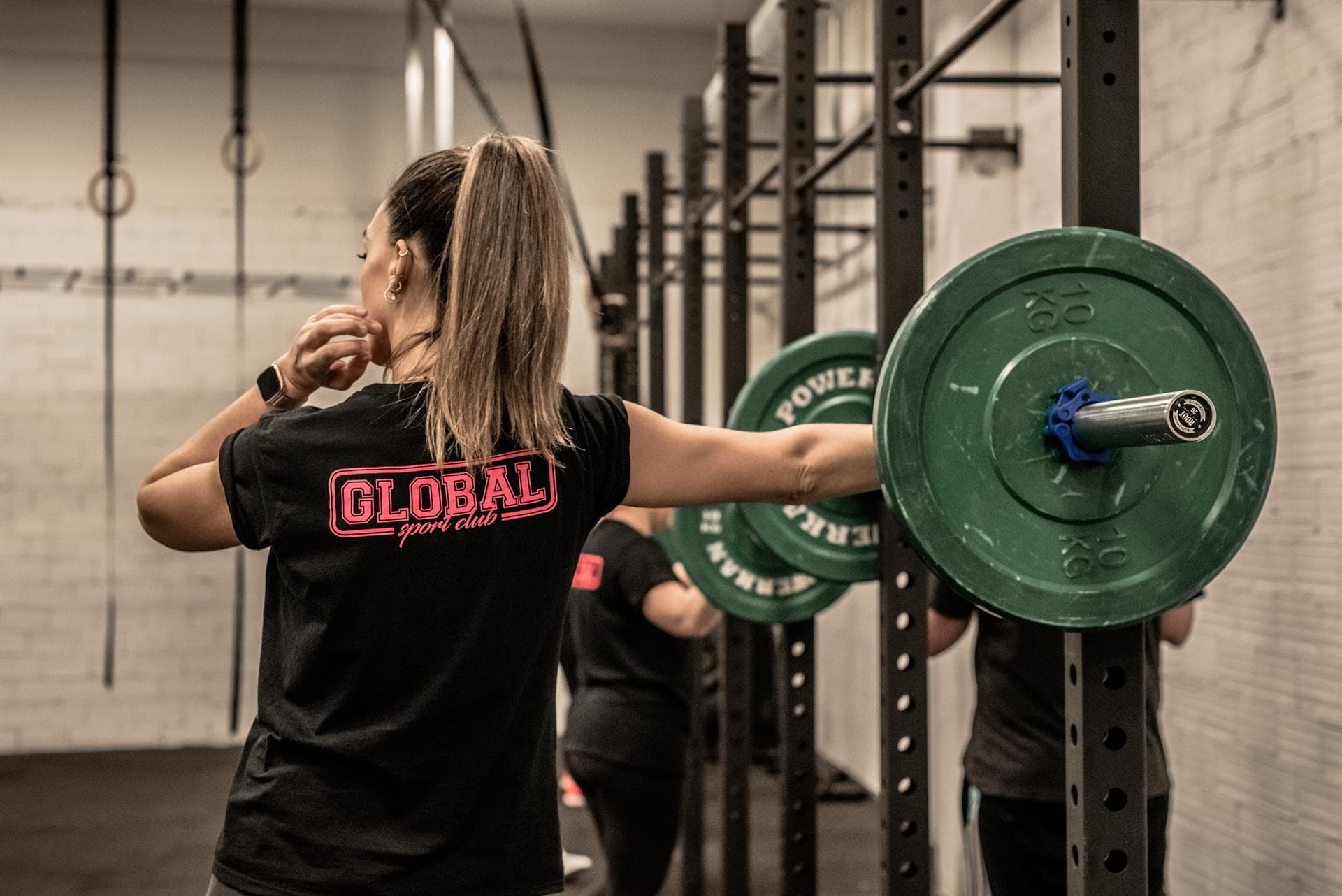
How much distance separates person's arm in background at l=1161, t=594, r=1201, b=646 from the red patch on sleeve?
124cm

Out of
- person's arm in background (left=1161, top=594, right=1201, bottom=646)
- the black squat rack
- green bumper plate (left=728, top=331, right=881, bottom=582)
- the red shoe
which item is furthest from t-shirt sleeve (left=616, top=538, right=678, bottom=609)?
the red shoe

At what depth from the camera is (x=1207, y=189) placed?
2.92 metres

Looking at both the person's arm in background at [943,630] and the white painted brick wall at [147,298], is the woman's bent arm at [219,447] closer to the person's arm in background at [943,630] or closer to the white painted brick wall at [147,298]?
the person's arm in background at [943,630]

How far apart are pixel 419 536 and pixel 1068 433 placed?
631 mm

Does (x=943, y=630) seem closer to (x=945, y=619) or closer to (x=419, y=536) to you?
(x=945, y=619)

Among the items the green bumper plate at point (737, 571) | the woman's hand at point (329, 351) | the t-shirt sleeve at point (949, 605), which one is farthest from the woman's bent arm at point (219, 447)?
the t-shirt sleeve at point (949, 605)

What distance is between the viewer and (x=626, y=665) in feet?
9.91

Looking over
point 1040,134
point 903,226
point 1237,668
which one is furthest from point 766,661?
point 903,226

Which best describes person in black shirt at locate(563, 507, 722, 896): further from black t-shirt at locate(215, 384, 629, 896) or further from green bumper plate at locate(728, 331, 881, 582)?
black t-shirt at locate(215, 384, 629, 896)

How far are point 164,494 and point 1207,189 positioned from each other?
8.19 ft

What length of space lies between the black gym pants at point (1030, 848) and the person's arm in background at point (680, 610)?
76 cm

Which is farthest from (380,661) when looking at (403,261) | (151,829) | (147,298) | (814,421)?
(147,298)

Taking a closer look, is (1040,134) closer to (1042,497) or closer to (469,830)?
(1042,497)

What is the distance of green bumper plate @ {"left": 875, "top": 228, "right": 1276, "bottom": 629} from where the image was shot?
4.11ft
